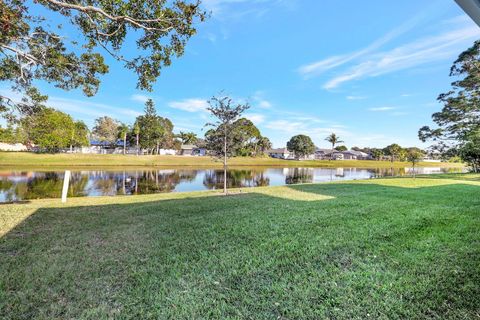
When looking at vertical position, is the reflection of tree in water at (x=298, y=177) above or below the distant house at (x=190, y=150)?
below

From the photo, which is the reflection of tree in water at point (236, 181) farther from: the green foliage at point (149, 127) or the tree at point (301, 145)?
the tree at point (301, 145)

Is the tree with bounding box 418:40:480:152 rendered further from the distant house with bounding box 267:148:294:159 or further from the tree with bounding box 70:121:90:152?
the distant house with bounding box 267:148:294:159

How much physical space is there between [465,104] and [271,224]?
62.8ft

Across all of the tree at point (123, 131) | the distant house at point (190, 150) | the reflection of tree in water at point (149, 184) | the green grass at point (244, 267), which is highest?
the tree at point (123, 131)

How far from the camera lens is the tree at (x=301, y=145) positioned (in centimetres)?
8362

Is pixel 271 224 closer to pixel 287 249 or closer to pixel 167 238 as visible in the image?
pixel 287 249

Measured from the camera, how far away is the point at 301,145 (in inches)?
3273

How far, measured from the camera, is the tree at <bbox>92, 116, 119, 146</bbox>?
69625 mm

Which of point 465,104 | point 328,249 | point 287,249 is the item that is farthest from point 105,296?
point 465,104

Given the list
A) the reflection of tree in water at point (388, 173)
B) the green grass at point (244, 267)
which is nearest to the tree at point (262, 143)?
the reflection of tree in water at point (388, 173)

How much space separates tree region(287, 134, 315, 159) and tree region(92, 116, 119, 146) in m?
53.9

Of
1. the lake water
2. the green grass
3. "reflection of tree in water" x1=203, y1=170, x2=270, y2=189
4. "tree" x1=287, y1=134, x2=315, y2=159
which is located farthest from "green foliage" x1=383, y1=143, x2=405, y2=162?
the green grass

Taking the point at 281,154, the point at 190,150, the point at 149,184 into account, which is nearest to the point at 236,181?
the point at 149,184

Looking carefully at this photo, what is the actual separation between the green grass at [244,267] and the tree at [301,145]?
259ft
